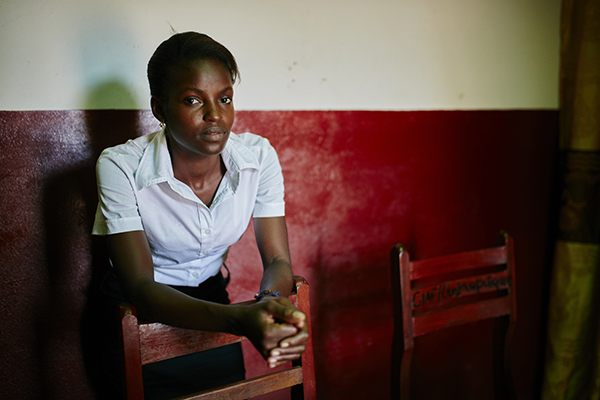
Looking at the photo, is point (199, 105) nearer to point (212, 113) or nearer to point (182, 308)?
point (212, 113)

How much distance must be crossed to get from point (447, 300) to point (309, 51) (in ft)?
3.32

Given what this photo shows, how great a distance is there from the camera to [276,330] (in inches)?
28.0

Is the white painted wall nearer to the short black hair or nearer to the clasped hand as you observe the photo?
the short black hair

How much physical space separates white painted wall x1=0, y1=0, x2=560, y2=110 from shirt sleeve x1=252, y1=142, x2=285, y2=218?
1.12 ft

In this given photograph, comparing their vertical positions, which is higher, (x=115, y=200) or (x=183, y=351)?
(x=115, y=200)

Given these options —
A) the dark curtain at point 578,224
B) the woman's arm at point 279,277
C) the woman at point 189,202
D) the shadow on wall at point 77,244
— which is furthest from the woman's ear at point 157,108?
the dark curtain at point 578,224

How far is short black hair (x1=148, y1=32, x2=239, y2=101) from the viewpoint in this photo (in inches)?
39.3

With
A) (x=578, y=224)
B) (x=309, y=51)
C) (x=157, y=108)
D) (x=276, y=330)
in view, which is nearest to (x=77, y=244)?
(x=157, y=108)

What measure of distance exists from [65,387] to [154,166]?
31.0 inches

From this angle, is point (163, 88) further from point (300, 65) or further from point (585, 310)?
point (585, 310)

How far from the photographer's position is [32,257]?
1221mm

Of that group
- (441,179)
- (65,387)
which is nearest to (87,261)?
(65,387)

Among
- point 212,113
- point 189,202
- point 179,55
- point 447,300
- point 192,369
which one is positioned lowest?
point 192,369

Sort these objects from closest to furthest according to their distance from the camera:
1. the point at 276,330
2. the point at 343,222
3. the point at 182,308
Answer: the point at 276,330 → the point at 182,308 → the point at 343,222
